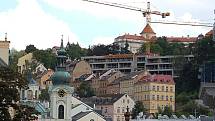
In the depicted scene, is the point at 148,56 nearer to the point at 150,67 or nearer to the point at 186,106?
the point at 150,67

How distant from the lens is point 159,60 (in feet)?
617

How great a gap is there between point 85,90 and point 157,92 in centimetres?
1786

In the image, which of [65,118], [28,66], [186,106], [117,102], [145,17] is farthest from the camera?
[28,66]

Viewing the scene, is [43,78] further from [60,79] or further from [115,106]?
[60,79]

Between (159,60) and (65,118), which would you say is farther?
(159,60)

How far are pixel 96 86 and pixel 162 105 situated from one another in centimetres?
2410

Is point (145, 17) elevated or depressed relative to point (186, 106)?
elevated

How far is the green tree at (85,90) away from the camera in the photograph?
168875mm

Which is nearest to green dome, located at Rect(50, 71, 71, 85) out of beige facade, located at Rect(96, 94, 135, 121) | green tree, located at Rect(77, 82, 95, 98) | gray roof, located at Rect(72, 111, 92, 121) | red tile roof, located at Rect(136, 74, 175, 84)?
gray roof, located at Rect(72, 111, 92, 121)

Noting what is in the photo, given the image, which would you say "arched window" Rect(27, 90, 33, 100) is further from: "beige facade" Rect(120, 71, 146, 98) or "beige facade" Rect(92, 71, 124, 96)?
"beige facade" Rect(92, 71, 124, 96)

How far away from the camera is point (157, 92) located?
161500mm

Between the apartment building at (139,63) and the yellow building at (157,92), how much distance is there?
18269 millimetres

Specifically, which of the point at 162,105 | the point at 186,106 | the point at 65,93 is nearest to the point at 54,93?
the point at 65,93

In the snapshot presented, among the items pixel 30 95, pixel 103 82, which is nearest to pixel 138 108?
pixel 103 82
